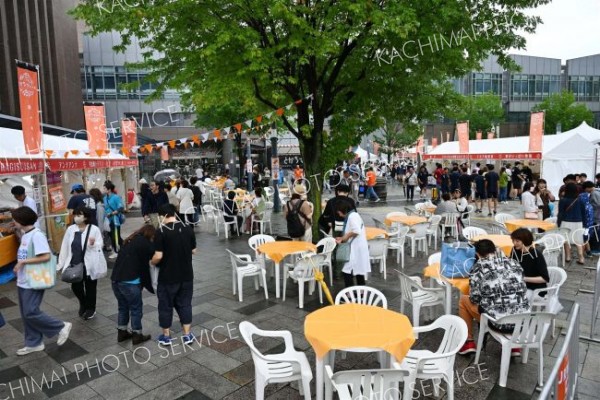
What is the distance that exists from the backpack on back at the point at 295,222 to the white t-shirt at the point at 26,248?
426 centimetres

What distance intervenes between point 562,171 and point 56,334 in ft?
69.1

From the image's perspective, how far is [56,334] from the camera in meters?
5.14

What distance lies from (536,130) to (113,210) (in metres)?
16.9

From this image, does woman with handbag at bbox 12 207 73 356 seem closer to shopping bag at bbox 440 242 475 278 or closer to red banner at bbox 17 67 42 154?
red banner at bbox 17 67 42 154

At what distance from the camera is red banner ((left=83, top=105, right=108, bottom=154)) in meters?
12.0

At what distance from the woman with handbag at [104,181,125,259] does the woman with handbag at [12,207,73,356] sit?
4.71 meters

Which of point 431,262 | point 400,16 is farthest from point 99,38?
point 431,262

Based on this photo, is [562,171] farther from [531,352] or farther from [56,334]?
[56,334]

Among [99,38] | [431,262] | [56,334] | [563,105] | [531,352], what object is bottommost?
[531,352]

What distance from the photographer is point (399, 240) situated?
8.89 metres

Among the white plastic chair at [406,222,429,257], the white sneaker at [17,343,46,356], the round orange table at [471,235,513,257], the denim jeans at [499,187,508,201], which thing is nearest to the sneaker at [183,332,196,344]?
the white sneaker at [17,343,46,356]

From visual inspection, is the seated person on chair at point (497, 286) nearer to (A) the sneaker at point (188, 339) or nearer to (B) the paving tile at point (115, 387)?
(A) the sneaker at point (188, 339)

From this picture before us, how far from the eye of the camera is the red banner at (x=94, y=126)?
12039mm

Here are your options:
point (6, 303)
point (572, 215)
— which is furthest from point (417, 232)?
point (6, 303)
